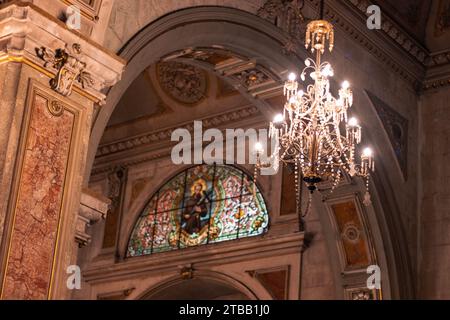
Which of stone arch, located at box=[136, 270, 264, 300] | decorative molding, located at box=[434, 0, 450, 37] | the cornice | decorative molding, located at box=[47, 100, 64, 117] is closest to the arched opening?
stone arch, located at box=[136, 270, 264, 300]

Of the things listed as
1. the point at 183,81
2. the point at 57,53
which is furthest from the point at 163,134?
the point at 57,53

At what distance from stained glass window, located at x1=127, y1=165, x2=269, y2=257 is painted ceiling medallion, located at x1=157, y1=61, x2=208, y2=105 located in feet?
3.30

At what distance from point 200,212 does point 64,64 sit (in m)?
7.23

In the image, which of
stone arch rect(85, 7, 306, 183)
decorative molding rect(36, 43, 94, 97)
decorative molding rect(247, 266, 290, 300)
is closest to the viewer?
decorative molding rect(36, 43, 94, 97)

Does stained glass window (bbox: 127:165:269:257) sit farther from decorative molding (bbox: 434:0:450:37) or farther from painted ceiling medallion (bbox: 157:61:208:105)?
decorative molding (bbox: 434:0:450:37)

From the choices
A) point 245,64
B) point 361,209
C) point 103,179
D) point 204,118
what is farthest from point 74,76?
point 103,179

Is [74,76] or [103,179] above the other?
[103,179]

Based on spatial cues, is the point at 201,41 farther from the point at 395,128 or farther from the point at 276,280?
the point at 276,280

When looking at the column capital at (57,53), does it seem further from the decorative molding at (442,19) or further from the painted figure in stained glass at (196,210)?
the painted figure in stained glass at (196,210)

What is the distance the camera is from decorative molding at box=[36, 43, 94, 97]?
255 inches

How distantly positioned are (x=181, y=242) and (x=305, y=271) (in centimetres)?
212

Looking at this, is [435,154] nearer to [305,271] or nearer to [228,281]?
[305,271]

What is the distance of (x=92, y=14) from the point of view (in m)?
7.02
